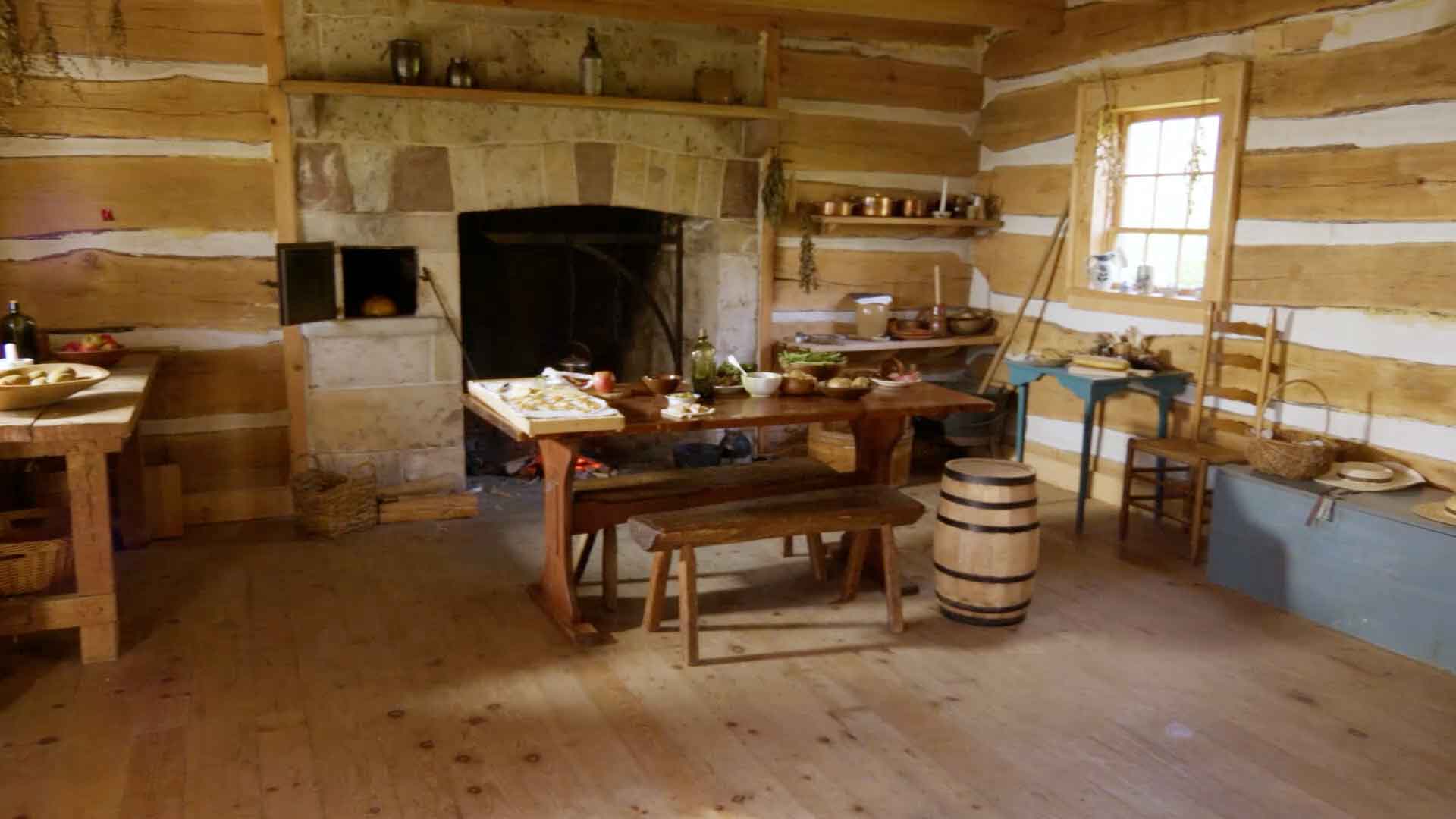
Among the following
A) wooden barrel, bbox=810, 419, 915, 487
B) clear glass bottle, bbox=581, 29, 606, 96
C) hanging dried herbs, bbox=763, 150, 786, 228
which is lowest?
wooden barrel, bbox=810, 419, 915, 487

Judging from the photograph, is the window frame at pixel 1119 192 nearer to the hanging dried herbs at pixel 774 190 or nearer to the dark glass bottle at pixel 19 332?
the hanging dried herbs at pixel 774 190

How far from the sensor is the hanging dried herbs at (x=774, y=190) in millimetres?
6203

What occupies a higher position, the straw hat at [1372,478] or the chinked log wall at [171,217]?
the chinked log wall at [171,217]

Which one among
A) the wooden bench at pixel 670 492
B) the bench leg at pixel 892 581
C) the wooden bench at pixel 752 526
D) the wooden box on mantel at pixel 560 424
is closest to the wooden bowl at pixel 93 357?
the wooden box on mantel at pixel 560 424

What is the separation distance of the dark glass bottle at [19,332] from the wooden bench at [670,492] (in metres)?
2.33

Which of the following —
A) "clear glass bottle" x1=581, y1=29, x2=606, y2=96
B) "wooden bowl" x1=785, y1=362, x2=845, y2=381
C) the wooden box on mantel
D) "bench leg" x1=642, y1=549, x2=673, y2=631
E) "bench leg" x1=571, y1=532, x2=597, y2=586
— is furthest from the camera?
"clear glass bottle" x1=581, y1=29, x2=606, y2=96

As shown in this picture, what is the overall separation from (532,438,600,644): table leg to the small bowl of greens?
3.49ft

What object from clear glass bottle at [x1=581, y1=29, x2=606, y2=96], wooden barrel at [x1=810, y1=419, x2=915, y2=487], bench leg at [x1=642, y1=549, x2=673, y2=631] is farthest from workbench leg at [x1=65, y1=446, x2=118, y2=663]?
wooden barrel at [x1=810, y1=419, x2=915, y2=487]

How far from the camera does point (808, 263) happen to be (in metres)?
6.46

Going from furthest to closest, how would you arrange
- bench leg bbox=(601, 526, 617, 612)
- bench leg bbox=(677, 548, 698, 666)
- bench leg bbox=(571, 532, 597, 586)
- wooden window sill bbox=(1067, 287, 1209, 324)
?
wooden window sill bbox=(1067, 287, 1209, 324), bench leg bbox=(571, 532, 597, 586), bench leg bbox=(601, 526, 617, 612), bench leg bbox=(677, 548, 698, 666)

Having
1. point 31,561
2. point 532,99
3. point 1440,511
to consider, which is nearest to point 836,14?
point 532,99

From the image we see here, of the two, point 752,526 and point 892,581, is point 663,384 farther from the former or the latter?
point 892,581

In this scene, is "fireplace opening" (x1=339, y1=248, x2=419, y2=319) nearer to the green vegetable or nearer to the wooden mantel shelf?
the wooden mantel shelf

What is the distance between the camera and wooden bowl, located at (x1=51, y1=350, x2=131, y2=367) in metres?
4.55
